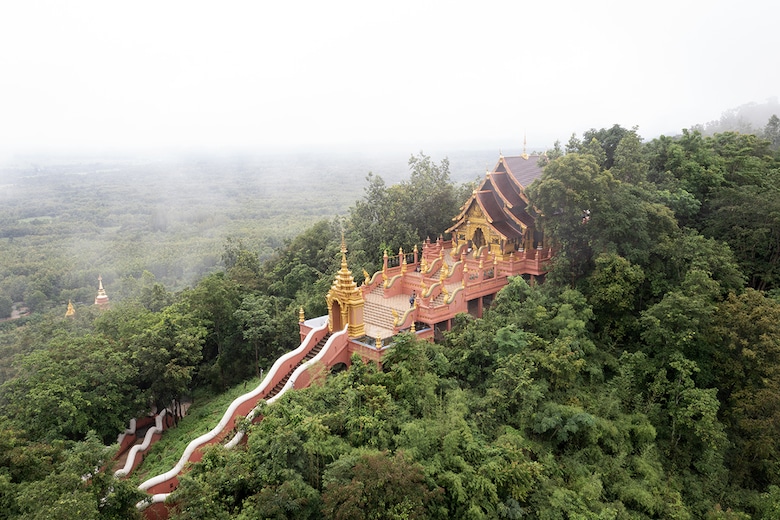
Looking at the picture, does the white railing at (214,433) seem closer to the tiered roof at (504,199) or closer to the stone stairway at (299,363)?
the stone stairway at (299,363)

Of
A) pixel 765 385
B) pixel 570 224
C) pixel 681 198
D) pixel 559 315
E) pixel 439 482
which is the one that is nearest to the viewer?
pixel 439 482

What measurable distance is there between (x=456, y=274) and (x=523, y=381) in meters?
7.43

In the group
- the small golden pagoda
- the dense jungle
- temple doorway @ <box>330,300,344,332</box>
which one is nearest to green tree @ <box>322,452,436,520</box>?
the dense jungle

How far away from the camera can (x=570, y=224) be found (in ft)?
60.0

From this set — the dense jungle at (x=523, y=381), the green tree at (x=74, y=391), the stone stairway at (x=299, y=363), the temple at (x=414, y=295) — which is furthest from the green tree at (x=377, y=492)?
the green tree at (x=74, y=391)

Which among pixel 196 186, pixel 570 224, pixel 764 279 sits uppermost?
pixel 570 224

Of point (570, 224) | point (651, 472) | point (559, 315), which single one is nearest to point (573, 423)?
point (651, 472)

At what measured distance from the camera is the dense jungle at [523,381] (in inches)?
411

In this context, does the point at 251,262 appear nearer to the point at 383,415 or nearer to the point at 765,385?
the point at 383,415

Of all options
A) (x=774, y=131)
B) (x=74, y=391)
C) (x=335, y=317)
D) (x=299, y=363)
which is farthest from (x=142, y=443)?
(x=774, y=131)

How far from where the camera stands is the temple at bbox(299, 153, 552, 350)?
16.9 metres

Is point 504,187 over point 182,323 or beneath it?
over

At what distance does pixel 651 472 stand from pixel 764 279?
10.2m

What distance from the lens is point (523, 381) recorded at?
13594mm
